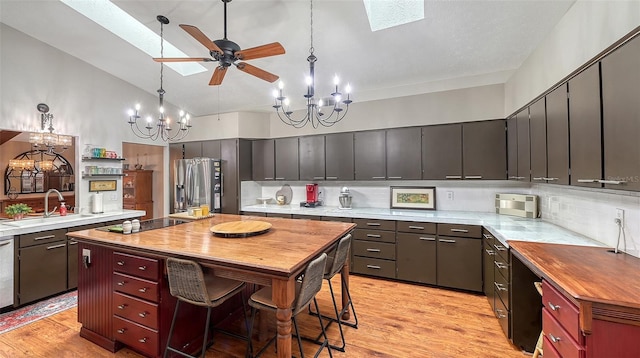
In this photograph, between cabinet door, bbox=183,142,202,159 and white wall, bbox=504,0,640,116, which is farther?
cabinet door, bbox=183,142,202,159

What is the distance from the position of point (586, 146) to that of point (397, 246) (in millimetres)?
2245

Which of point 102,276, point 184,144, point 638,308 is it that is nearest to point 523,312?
point 638,308

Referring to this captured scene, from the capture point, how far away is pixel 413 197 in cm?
407

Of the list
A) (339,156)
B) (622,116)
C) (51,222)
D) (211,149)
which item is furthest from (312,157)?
(622,116)

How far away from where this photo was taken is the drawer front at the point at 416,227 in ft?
11.2

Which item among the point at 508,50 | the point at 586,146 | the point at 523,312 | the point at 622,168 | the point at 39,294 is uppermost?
the point at 508,50

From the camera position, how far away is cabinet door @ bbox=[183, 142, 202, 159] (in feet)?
17.0

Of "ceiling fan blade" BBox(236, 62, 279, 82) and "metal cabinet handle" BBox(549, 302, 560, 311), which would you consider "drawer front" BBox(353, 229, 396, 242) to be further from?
"ceiling fan blade" BBox(236, 62, 279, 82)

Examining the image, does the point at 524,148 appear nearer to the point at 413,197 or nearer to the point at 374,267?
the point at 413,197

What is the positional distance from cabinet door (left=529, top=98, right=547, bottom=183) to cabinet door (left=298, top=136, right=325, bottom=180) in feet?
8.89

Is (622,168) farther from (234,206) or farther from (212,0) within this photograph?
(234,206)

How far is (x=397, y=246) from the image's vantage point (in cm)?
358

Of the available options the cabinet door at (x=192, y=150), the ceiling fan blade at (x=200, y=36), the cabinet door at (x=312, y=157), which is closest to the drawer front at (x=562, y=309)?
the ceiling fan blade at (x=200, y=36)

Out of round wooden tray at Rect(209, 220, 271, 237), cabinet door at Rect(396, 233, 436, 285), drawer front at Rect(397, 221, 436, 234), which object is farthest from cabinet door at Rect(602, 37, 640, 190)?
round wooden tray at Rect(209, 220, 271, 237)
